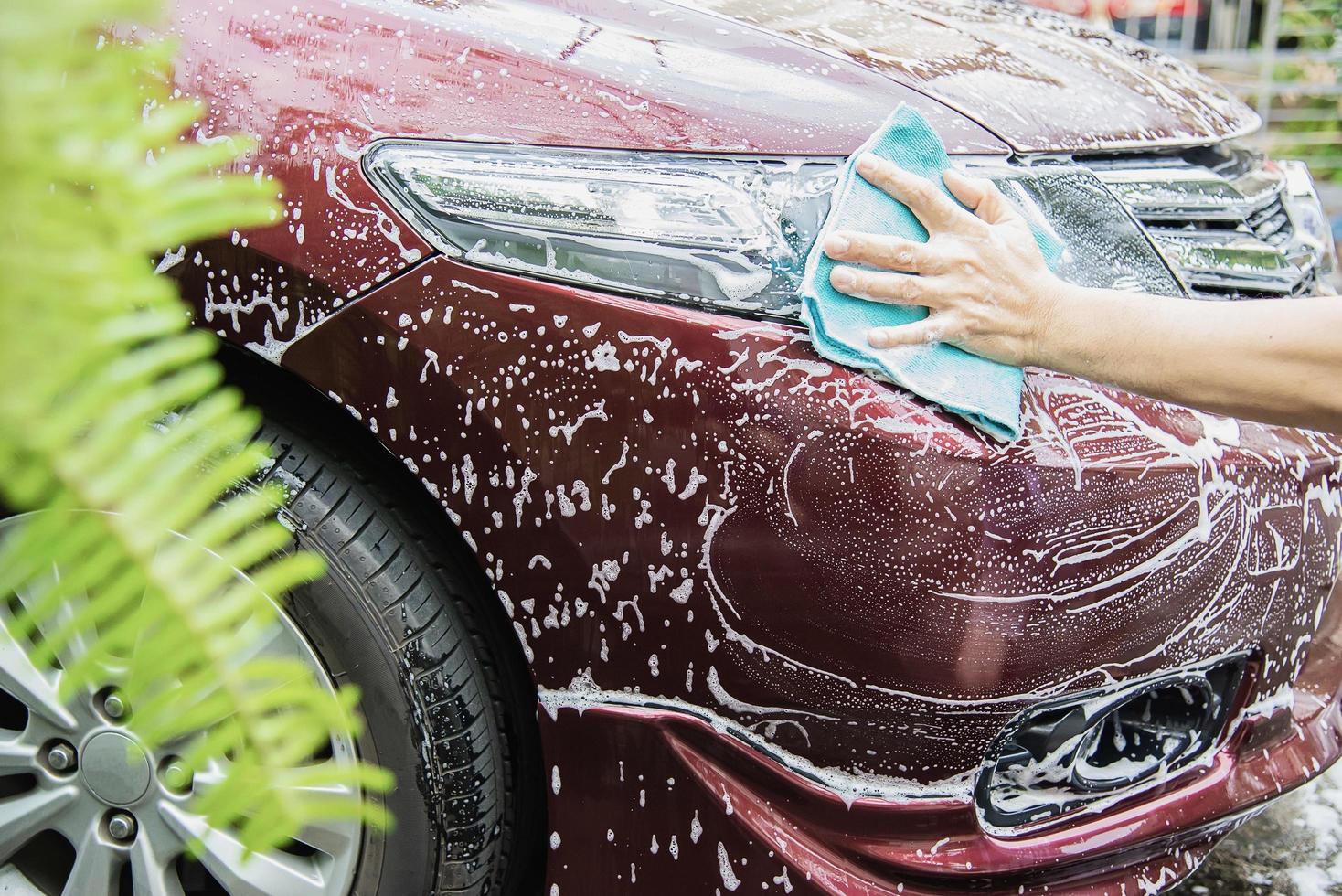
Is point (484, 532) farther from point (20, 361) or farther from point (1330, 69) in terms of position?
point (1330, 69)

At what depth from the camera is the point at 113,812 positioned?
5.07 feet

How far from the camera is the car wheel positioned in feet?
4.75

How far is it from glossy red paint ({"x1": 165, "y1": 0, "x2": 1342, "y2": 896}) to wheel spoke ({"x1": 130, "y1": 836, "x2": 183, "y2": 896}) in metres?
0.52

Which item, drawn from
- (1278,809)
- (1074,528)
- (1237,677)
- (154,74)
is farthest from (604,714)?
(1278,809)

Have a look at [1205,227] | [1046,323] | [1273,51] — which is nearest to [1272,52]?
[1273,51]

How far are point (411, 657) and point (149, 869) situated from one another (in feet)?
1.51

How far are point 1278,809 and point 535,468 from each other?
1785 mm

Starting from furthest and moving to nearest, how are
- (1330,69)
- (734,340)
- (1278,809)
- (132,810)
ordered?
1. (1330,69)
2. (1278,809)
3. (132,810)
4. (734,340)

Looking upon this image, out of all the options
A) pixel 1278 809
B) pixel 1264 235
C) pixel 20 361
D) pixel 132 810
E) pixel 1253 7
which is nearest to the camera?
pixel 20 361

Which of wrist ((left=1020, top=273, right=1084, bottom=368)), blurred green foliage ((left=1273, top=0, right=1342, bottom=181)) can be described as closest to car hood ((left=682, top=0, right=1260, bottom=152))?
wrist ((left=1020, top=273, right=1084, bottom=368))

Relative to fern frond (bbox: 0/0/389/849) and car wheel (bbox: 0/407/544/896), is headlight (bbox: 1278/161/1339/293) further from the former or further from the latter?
fern frond (bbox: 0/0/389/849)

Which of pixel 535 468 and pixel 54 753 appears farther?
pixel 54 753

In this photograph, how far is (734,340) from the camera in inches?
50.2

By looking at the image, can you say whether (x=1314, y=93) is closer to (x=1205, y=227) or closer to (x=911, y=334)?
(x=1205, y=227)
